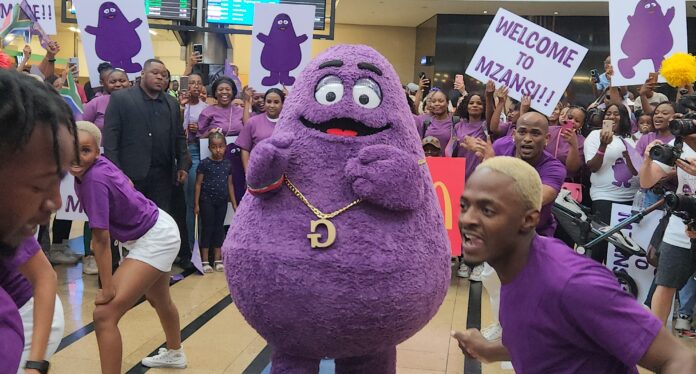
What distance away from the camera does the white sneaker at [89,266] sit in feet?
20.6

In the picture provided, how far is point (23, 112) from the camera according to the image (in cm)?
125

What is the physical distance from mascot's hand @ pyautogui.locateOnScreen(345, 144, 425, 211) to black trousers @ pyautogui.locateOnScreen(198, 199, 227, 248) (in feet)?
13.4

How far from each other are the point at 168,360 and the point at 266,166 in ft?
6.15

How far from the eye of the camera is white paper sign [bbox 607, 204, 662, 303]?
5.50 meters

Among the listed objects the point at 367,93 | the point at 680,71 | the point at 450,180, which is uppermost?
the point at 680,71

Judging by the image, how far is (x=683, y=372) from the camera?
1707 mm

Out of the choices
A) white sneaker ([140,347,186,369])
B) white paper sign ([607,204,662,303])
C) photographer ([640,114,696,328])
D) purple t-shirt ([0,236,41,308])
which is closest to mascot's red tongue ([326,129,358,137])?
purple t-shirt ([0,236,41,308])

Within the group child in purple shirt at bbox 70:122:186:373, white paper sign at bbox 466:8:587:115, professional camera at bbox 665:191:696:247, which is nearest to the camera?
child in purple shirt at bbox 70:122:186:373

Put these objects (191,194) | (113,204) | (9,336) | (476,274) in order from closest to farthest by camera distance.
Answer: (9,336), (113,204), (476,274), (191,194)

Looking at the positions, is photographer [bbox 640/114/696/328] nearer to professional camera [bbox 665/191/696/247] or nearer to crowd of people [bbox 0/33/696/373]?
crowd of people [bbox 0/33/696/373]

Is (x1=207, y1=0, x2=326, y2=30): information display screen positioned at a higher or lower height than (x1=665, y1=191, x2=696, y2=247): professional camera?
higher

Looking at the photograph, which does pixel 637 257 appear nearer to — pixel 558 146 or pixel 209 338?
pixel 558 146

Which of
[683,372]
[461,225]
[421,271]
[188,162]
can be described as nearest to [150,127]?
[188,162]

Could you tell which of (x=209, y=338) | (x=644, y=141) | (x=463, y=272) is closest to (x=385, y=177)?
(x=209, y=338)
